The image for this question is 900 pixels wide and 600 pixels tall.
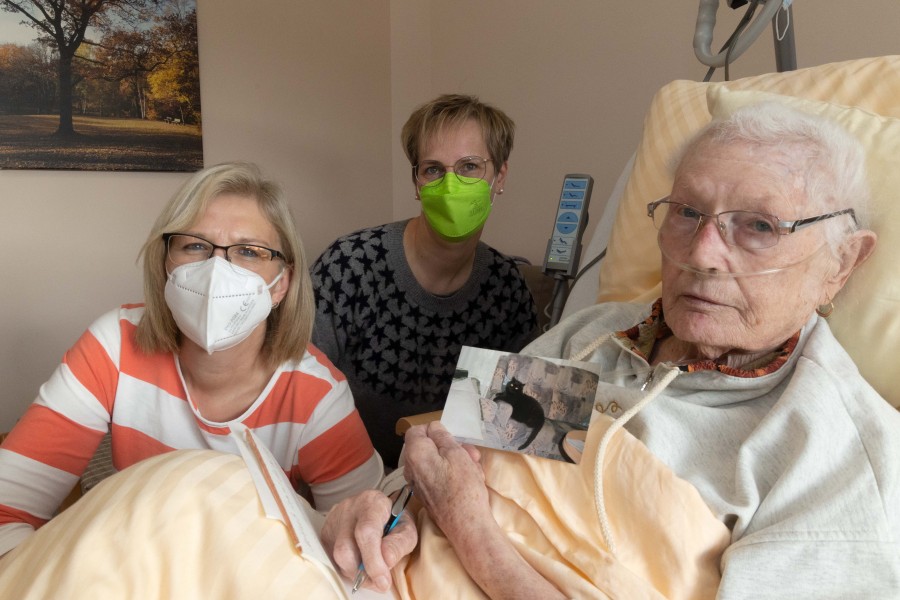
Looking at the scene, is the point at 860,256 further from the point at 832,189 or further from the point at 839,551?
the point at 839,551

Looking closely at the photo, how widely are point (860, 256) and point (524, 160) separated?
1772 mm

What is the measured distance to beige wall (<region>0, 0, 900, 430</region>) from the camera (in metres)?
2.17

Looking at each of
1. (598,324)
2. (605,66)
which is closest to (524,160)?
(605,66)

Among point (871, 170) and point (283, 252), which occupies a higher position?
point (871, 170)

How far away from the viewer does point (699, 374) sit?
39.4 inches

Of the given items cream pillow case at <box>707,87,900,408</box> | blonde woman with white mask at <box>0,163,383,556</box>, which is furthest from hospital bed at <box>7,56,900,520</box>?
blonde woman with white mask at <box>0,163,383,556</box>

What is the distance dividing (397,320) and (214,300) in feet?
2.11

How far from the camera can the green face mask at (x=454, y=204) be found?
1695 millimetres

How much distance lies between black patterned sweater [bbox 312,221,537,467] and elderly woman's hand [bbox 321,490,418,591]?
0.90 m

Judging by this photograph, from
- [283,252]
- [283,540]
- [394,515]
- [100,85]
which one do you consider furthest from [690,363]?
[100,85]

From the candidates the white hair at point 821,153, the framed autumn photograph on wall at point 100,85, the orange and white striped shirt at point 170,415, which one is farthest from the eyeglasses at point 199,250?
the framed autumn photograph on wall at point 100,85

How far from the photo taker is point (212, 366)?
1.37 metres

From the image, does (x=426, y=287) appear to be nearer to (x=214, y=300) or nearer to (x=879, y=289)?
(x=214, y=300)

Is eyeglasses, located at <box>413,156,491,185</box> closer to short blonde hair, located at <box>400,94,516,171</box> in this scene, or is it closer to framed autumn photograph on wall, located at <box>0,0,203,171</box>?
short blonde hair, located at <box>400,94,516,171</box>
